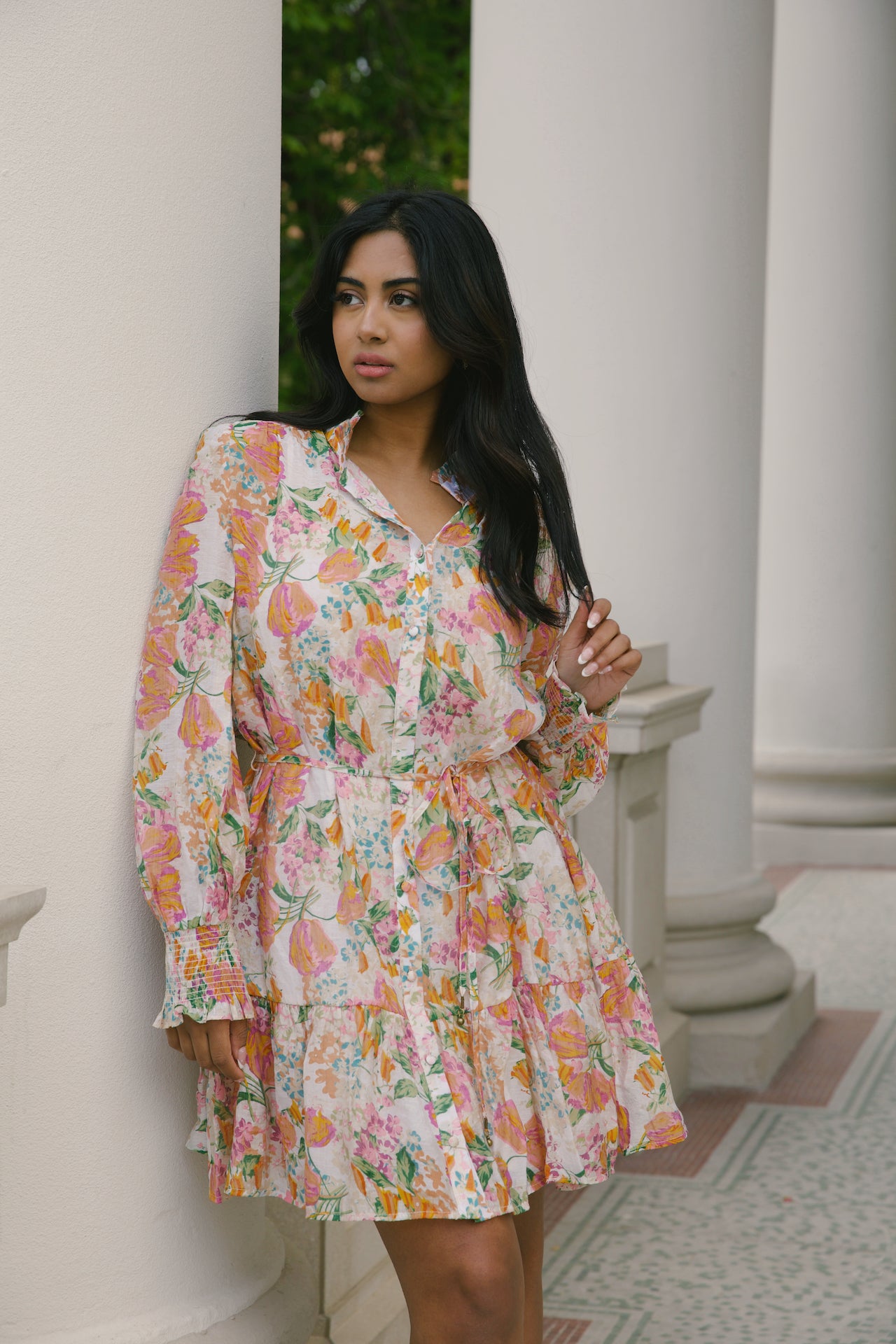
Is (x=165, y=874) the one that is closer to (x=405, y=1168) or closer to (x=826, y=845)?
(x=405, y=1168)

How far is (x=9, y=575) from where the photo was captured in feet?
7.18

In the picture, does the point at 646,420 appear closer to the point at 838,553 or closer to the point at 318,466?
the point at 318,466

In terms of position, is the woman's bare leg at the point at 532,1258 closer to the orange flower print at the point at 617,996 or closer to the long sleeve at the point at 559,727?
the orange flower print at the point at 617,996

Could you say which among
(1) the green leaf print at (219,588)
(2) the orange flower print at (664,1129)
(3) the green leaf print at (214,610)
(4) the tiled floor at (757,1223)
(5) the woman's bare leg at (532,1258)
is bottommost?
(4) the tiled floor at (757,1223)

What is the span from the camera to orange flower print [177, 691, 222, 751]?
2432mm

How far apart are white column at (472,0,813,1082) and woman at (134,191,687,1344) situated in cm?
303

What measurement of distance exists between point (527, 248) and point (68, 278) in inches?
146

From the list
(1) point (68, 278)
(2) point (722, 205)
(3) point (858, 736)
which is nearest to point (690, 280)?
(2) point (722, 205)

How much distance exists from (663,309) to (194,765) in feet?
12.3

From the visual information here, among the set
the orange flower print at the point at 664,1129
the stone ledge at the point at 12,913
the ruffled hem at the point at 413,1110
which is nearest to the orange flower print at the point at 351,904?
the ruffled hem at the point at 413,1110

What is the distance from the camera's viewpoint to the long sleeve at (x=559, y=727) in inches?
112

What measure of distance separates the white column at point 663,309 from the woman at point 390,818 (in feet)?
9.94

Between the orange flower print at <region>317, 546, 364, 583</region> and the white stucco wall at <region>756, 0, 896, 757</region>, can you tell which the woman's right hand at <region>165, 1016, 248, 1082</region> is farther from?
the white stucco wall at <region>756, 0, 896, 757</region>

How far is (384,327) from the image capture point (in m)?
2.61
